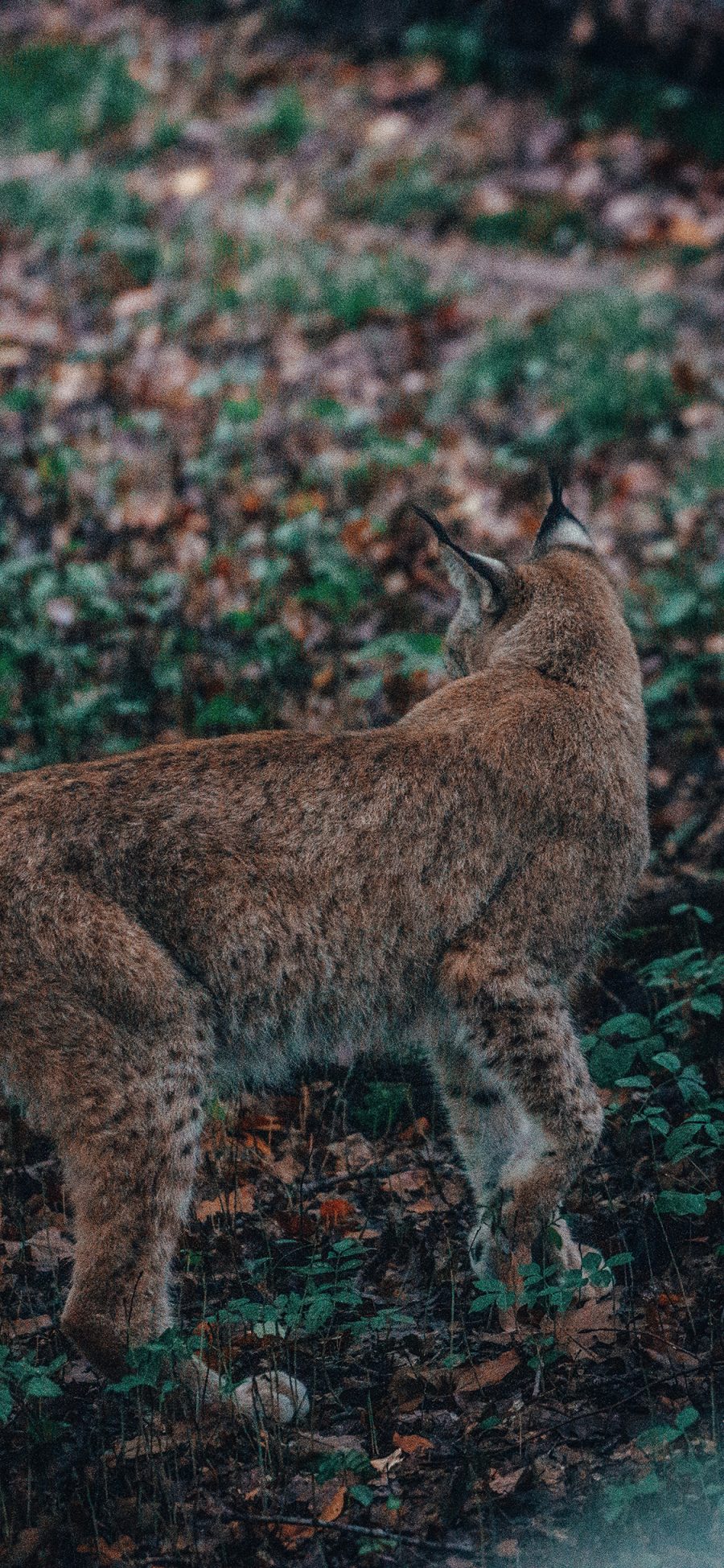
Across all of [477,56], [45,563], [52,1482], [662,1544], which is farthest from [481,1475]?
[477,56]

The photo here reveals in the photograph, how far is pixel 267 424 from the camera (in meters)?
8.58

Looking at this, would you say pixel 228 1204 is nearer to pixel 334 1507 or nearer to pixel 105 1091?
pixel 105 1091

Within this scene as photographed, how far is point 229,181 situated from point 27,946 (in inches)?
380

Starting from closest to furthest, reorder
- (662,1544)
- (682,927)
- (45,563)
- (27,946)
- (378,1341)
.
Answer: (662,1544) → (27,946) → (378,1341) → (682,927) → (45,563)

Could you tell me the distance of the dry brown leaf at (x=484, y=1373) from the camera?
11.4ft

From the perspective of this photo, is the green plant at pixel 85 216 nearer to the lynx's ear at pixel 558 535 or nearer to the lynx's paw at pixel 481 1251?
the lynx's ear at pixel 558 535

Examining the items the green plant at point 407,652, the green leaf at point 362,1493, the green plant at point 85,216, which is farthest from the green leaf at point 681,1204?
the green plant at point 85,216

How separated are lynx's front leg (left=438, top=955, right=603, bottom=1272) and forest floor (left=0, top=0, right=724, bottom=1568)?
0.15 m

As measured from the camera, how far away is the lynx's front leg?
3727 millimetres

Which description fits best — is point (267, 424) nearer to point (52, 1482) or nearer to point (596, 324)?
point (596, 324)

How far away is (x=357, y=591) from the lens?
21.2 ft

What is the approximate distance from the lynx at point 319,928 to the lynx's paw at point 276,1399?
0.02 metres

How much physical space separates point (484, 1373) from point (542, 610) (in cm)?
194

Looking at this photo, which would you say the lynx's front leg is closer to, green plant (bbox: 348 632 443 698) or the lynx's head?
the lynx's head
